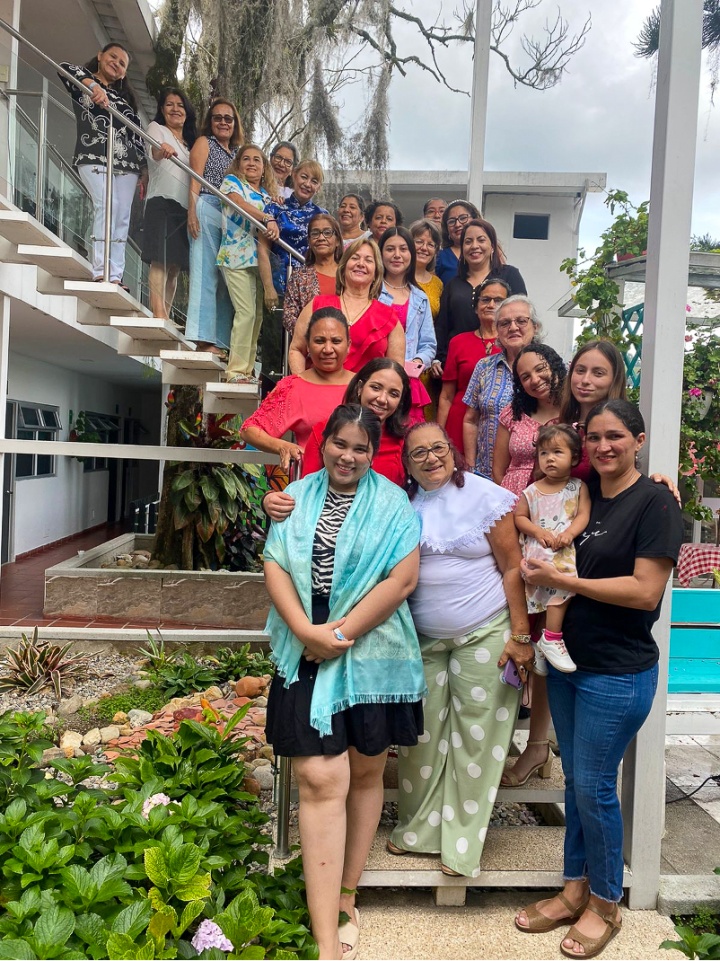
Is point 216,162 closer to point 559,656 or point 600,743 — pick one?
point 559,656

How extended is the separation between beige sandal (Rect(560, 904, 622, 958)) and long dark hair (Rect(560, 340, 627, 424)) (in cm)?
163

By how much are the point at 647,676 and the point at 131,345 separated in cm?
475

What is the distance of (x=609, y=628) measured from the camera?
2.30 meters

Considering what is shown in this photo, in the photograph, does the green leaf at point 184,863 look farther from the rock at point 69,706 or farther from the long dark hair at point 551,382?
the rock at point 69,706

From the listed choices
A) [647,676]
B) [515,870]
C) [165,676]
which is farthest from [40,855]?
[165,676]

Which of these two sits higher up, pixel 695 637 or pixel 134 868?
pixel 695 637

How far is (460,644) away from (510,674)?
0.64 feet

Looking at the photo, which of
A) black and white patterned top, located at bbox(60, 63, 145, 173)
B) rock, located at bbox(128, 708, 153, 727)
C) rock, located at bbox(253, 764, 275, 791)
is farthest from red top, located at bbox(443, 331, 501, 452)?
black and white patterned top, located at bbox(60, 63, 145, 173)

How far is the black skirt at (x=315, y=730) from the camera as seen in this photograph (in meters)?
2.22

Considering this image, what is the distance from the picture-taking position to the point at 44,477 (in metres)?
11.8

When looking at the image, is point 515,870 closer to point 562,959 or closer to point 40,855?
point 562,959

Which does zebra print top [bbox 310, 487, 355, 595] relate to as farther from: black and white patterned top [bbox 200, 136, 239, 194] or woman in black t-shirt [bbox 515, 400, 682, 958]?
black and white patterned top [bbox 200, 136, 239, 194]

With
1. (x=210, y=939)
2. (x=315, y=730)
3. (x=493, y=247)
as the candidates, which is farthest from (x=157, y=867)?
(x=493, y=247)

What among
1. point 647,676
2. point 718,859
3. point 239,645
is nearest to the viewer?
point 647,676
